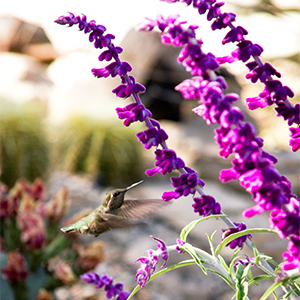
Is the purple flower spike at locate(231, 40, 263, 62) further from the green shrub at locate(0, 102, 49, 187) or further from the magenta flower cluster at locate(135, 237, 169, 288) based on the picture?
the green shrub at locate(0, 102, 49, 187)

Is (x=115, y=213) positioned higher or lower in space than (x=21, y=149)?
higher

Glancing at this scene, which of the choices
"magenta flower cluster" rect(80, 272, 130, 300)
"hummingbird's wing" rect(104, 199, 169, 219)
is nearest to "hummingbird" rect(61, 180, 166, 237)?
"hummingbird's wing" rect(104, 199, 169, 219)

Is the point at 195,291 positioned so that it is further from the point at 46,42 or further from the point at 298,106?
the point at 46,42

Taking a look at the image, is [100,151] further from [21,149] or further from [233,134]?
[233,134]

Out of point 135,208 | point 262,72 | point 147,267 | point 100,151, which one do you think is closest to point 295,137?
point 262,72

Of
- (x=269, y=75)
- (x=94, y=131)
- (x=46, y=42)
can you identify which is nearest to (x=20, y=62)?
(x=46, y=42)

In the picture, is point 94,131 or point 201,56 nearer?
point 201,56
